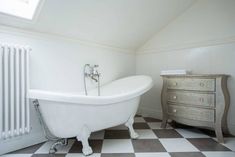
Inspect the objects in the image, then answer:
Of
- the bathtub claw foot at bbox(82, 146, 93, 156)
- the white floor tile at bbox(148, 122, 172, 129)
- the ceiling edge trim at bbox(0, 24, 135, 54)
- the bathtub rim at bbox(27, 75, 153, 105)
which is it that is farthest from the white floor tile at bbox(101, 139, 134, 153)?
the ceiling edge trim at bbox(0, 24, 135, 54)

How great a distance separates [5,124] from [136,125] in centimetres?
150

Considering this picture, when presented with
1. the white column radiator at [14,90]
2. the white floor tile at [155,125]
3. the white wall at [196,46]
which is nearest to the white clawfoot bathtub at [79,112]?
the white column radiator at [14,90]

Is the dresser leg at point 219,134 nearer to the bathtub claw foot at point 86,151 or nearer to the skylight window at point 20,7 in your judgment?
the bathtub claw foot at point 86,151

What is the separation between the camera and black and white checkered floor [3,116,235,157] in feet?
4.43

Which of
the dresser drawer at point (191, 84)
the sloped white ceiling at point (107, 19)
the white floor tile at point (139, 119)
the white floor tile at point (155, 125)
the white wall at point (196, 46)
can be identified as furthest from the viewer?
the white floor tile at point (139, 119)

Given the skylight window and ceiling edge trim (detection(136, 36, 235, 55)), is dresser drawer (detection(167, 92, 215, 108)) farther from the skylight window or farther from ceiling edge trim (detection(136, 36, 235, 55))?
the skylight window

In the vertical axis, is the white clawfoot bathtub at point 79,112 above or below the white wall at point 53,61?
below

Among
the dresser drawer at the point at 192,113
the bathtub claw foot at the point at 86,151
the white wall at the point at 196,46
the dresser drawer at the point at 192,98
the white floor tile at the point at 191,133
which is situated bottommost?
the white floor tile at the point at 191,133

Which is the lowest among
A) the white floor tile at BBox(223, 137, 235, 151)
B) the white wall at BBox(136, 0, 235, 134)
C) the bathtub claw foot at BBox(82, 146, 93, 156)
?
A: the white floor tile at BBox(223, 137, 235, 151)

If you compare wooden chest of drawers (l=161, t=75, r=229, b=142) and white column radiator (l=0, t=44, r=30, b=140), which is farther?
wooden chest of drawers (l=161, t=75, r=229, b=142)

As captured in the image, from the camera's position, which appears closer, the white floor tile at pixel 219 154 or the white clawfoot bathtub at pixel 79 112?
the white clawfoot bathtub at pixel 79 112

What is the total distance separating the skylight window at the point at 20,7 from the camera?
1364 mm

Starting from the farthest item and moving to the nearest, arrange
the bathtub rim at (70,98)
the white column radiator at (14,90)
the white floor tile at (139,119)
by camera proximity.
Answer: the white floor tile at (139,119), the white column radiator at (14,90), the bathtub rim at (70,98)

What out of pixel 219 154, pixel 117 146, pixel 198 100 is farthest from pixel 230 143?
pixel 117 146
